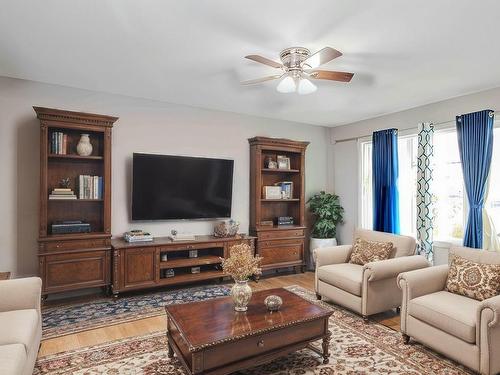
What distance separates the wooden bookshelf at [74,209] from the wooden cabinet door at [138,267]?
0.64ft

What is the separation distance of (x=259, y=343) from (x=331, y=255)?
2.07 meters

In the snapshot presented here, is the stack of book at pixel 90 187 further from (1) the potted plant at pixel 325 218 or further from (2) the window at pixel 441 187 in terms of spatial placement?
(2) the window at pixel 441 187

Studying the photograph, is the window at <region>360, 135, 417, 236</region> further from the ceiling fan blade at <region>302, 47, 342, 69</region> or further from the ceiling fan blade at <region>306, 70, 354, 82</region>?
the ceiling fan blade at <region>302, 47, 342, 69</region>

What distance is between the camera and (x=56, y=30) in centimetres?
251

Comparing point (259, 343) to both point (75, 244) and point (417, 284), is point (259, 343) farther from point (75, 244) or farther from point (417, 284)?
point (75, 244)

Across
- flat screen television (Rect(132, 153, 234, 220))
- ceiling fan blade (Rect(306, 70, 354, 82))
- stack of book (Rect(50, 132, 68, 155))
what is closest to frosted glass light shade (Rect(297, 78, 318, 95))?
ceiling fan blade (Rect(306, 70, 354, 82))

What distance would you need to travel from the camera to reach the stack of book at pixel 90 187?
3811 mm

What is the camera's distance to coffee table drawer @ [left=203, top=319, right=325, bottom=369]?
6.81 feet

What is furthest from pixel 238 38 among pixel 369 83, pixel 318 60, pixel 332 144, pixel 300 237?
pixel 332 144

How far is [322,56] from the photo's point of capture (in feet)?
8.27

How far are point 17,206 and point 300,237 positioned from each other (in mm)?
3805

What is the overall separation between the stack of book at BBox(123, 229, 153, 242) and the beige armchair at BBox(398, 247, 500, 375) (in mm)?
2887

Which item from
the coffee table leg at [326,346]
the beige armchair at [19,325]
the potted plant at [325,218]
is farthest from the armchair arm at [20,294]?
the potted plant at [325,218]

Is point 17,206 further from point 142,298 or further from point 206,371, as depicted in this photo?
point 206,371
